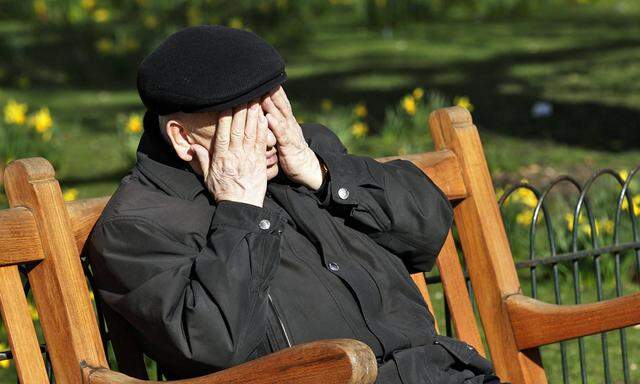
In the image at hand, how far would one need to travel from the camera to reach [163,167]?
2.31 metres

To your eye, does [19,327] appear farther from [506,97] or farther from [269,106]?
[506,97]

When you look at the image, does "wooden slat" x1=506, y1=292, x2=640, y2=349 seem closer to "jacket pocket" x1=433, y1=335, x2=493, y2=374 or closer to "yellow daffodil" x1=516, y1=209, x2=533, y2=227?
"jacket pocket" x1=433, y1=335, x2=493, y2=374

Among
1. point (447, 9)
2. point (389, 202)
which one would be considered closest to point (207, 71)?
point (389, 202)

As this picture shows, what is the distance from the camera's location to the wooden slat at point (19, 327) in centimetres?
222

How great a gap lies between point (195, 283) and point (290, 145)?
384mm

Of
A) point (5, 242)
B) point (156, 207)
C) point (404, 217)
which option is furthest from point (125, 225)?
point (404, 217)

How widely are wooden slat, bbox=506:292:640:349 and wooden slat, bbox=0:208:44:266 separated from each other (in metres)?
1.14

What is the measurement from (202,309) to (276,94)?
1.55 feet

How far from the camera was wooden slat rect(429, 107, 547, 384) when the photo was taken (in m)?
2.77

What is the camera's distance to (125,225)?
7.14 ft

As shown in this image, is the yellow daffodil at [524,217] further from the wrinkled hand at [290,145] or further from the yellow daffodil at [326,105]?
the yellow daffodil at [326,105]

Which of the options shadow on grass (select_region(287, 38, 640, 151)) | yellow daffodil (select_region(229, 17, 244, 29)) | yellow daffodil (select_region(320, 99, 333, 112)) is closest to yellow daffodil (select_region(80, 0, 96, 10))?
yellow daffodil (select_region(229, 17, 244, 29))

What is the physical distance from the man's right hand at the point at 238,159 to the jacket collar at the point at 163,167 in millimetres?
55

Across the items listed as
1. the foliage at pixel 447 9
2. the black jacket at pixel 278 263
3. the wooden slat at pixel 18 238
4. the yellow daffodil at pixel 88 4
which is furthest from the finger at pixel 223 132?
the yellow daffodil at pixel 88 4
